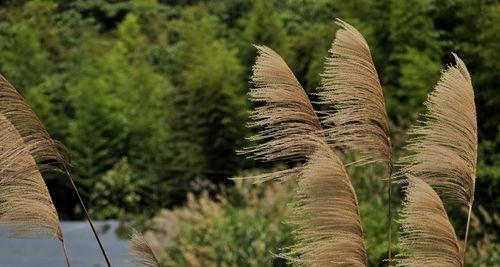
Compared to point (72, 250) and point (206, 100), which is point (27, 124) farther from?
point (206, 100)

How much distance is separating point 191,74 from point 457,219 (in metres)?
7.41

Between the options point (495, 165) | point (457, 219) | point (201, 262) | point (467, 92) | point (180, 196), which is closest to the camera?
point (467, 92)

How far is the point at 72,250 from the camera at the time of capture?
1291 centimetres

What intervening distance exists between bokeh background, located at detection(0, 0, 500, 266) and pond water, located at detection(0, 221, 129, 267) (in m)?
0.45

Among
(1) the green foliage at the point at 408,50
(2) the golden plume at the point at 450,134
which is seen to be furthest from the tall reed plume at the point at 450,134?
(1) the green foliage at the point at 408,50

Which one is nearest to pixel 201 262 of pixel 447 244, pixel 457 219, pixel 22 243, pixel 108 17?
pixel 457 219

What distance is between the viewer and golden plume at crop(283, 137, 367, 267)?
9.36 feet

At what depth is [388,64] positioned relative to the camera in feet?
54.7

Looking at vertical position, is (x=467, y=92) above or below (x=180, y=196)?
above

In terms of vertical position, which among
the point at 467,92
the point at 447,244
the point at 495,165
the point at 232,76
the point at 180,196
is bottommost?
the point at 180,196

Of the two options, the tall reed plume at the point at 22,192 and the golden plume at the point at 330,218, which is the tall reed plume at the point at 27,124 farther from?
the golden plume at the point at 330,218

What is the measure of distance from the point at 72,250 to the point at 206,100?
16.1 ft

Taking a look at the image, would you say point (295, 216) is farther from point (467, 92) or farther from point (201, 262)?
point (201, 262)

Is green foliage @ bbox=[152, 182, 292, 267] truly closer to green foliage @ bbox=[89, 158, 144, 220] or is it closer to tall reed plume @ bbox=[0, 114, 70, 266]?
green foliage @ bbox=[89, 158, 144, 220]
